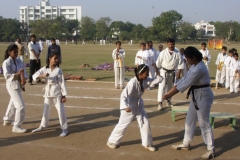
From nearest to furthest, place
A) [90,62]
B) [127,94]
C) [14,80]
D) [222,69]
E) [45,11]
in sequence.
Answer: [127,94], [14,80], [222,69], [90,62], [45,11]

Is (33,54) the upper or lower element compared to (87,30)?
lower

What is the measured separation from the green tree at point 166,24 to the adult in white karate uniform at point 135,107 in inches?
3076

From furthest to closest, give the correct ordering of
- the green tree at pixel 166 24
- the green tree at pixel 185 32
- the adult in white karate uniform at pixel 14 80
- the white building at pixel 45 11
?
the white building at pixel 45 11, the green tree at pixel 185 32, the green tree at pixel 166 24, the adult in white karate uniform at pixel 14 80

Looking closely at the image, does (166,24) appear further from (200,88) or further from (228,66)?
(200,88)

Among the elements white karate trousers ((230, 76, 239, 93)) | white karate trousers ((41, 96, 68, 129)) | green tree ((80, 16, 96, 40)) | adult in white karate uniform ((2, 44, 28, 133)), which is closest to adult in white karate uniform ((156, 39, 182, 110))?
white karate trousers ((41, 96, 68, 129))

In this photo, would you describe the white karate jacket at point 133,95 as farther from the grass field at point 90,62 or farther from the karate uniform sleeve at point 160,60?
the grass field at point 90,62

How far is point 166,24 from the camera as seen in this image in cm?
8388

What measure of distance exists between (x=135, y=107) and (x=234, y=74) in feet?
24.3

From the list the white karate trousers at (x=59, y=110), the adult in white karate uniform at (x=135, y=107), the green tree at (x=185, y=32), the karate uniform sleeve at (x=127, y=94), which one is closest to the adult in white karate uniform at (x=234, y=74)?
the adult in white karate uniform at (x=135, y=107)

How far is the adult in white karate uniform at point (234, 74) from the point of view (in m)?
11.7

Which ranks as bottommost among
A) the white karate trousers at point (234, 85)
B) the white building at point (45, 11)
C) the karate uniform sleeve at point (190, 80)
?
the white karate trousers at point (234, 85)

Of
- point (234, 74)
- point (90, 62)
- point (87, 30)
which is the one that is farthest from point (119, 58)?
point (87, 30)

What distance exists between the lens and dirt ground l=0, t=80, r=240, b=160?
5.59 m

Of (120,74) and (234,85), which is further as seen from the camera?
(120,74)
